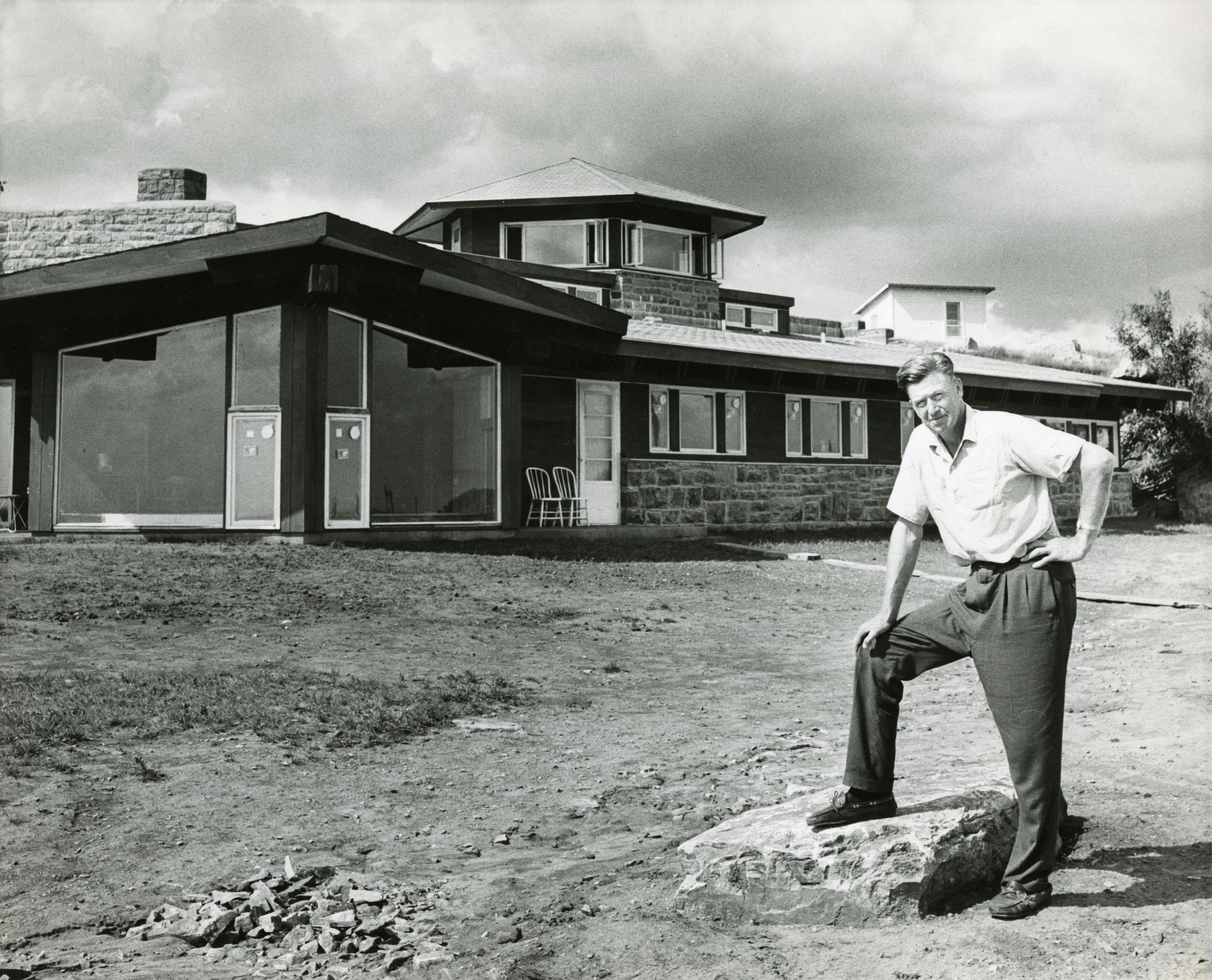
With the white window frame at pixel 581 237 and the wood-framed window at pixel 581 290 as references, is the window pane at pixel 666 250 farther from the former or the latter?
the wood-framed window at pixel 581 290

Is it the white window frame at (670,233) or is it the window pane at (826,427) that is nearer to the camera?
the window pane at (826,427)

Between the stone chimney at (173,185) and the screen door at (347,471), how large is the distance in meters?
13.1

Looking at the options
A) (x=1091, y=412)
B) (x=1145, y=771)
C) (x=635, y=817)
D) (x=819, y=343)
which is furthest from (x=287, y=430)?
(x=1091, y=412)

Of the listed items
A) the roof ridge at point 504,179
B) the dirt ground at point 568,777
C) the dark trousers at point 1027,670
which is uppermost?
the roof ridge at point 504,179

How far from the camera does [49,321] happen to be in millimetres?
15891

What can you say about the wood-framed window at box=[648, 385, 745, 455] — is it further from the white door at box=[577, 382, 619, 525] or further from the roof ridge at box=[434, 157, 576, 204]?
the roof ridge at box=[434, 157, 576, 204]

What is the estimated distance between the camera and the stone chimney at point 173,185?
25.9 metres

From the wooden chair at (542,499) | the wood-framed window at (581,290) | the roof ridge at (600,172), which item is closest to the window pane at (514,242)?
the wood-framed window at (581,290)

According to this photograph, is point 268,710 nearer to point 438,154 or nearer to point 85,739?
point 85,739

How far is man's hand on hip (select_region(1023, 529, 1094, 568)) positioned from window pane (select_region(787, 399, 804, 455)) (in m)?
19.1

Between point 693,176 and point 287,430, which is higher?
point 693,176

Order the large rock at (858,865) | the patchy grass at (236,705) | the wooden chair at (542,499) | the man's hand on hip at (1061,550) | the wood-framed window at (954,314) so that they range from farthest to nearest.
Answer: the wood-framed window at (954,314), the wooden chair at (542,499), the patchy grass at (236,705), the large rock at (858,865), the man's hand on hip at (1061,550)

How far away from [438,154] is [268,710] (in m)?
14.0

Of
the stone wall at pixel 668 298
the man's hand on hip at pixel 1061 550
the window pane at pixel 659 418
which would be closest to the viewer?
the man's hand on hip at pixel 1061 550
